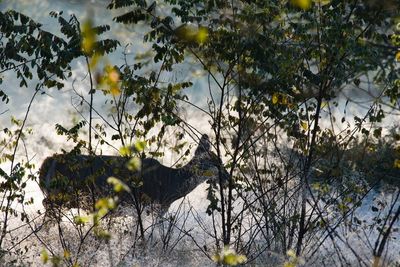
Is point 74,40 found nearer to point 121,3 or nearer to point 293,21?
point 121,3

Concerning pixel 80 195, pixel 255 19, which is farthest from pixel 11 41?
→ pixel 80 195

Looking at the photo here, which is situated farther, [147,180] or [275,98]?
[147,180]

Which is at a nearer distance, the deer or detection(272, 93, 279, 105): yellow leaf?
detection(272, 93, 279, 105): yellow leaf

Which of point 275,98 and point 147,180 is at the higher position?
point 147,180

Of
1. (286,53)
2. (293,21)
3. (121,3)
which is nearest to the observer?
(121,3)

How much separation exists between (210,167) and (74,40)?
3312 mm

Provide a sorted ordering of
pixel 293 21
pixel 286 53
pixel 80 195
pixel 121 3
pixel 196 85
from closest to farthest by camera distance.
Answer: pixel 121 3, pixel 286 53, pixel 293 21, pixel 80 195, pixel 196 85

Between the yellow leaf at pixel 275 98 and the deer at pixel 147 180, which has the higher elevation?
the deer at pixel 147 180

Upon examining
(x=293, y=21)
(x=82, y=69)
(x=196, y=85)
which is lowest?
(x=293, y=21)

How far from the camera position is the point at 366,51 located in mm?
6785

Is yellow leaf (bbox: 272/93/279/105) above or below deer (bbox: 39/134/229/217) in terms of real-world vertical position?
below

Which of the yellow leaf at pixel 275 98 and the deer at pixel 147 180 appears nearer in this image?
the yellow leaf at pixel 275 98

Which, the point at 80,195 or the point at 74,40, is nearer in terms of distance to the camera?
the point at 74,40

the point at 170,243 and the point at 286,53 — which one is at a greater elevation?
the point at 286,53
